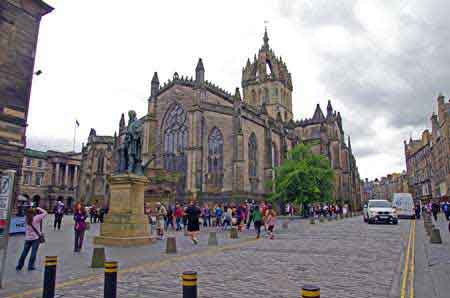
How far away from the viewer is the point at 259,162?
4550 cm

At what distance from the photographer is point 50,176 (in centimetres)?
7206

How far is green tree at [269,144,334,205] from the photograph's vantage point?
1494 inches

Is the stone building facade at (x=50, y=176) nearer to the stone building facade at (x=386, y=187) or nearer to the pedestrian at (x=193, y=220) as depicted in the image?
the pedestrian at (x=193, y=220)

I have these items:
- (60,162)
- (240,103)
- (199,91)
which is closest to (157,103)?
(199,91)

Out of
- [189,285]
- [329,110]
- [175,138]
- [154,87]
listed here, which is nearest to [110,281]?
[189,285]

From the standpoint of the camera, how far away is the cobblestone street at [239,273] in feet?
20.0

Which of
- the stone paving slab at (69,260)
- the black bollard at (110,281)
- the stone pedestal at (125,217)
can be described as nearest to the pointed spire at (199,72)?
the stone pedestal at (125,217)

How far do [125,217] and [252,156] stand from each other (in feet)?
107

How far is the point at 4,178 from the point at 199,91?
114 ft

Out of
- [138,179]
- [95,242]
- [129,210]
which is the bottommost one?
[95,242]

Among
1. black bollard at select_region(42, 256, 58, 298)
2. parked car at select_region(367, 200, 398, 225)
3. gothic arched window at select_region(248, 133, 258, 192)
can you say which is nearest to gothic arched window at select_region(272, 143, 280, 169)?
gothic arched window at select_region(248, 133, 258, 192)

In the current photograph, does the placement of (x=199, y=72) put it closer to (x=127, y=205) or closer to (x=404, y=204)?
(x=404, y=204)

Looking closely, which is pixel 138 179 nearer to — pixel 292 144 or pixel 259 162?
pixel 259 162

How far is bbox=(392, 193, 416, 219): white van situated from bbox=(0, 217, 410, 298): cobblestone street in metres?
26.5
